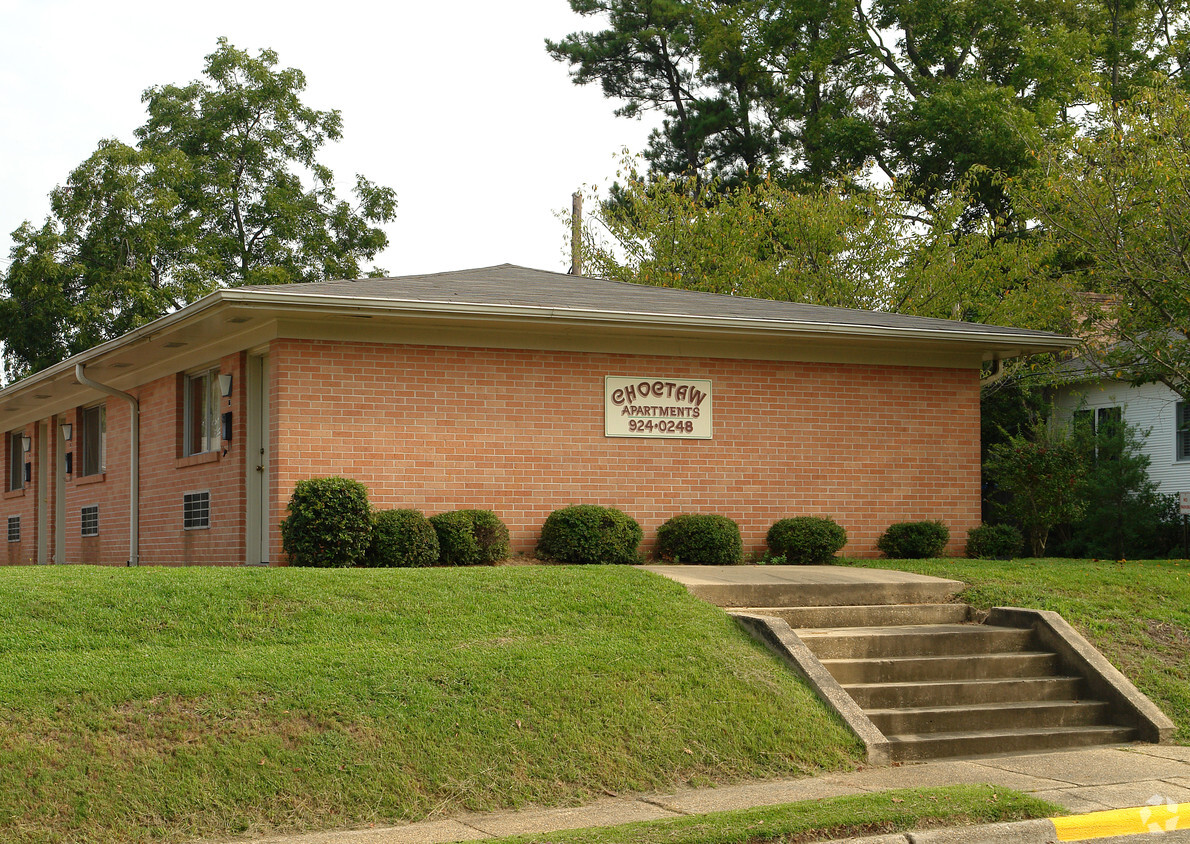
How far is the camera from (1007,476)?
16250mm

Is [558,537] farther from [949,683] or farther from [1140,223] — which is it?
[1140,223]

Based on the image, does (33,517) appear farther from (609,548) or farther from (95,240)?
(609,548)

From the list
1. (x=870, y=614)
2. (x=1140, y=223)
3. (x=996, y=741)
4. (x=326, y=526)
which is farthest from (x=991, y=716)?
(x=1140, y=223)

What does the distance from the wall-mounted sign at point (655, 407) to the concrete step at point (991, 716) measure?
6.02 m

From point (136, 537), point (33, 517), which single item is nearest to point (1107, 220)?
point (136, 537)

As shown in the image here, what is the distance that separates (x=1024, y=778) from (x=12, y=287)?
28.9 m

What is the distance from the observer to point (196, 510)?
14875 mm

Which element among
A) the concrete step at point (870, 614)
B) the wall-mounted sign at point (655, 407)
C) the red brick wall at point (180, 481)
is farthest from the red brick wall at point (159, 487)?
the concrete step at point (870, 614)

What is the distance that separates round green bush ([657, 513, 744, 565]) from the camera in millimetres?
13672

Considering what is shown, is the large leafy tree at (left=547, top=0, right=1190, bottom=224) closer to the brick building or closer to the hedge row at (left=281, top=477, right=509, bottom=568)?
the brick building

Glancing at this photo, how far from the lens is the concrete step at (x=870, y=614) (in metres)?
10.1

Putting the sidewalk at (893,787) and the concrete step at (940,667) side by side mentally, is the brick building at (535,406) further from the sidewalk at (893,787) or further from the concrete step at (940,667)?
the sidewalk at (893,787)

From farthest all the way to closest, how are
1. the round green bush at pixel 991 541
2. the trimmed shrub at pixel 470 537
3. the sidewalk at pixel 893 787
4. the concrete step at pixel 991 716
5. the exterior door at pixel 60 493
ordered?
the exterior door at pixel 60 493, the round green bush at pixel 991 541, the trimmed shrub at pixel 470 537, the concrete step at pixel 991 716, the sidewalk at pixel 893 787

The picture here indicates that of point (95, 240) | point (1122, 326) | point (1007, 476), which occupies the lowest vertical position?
point (1007, 476)
